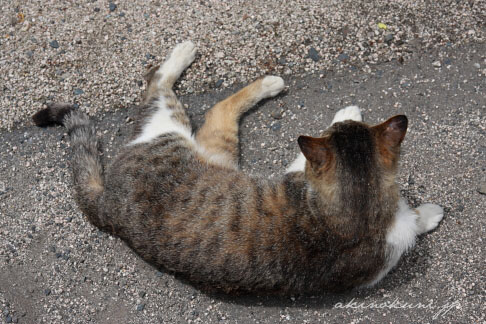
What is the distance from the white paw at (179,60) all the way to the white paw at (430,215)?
2.37 metres

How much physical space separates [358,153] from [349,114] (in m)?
1.01

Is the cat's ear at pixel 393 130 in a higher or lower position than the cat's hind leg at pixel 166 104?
higher

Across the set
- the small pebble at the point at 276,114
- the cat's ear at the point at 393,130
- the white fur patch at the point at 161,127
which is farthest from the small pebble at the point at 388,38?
the white fur patch at the point at 161,127

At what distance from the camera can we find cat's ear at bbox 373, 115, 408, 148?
2.81 meters

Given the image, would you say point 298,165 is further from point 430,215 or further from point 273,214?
point 430,215

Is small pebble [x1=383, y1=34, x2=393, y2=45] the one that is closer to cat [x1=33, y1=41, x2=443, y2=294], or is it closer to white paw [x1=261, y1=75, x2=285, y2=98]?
white paw [x1=261, y1=75, x2=285, y2=98]

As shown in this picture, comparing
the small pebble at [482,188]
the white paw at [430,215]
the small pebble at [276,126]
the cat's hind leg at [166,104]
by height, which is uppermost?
the cat's hind leg at [166,104]

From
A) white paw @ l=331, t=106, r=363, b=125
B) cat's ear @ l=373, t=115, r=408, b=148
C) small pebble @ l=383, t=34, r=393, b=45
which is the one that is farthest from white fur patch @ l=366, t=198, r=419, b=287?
small pebble @ l=383, t=34, r=393, b=45

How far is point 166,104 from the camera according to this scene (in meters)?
3.77

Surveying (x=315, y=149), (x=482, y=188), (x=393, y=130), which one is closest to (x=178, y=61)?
(x=315, y=149)

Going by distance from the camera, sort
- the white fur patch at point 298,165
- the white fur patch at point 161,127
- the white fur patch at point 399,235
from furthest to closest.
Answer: the white fur patch at point 161,127 → the white fur patch at point 298,165 → the white fur patch at point 399,235

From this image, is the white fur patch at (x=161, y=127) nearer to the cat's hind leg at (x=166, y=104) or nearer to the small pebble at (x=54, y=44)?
the cat's hind leg at (x=166, y=104)

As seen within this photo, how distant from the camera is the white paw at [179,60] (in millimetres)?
3936

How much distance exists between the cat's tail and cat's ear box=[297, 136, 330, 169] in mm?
1675
